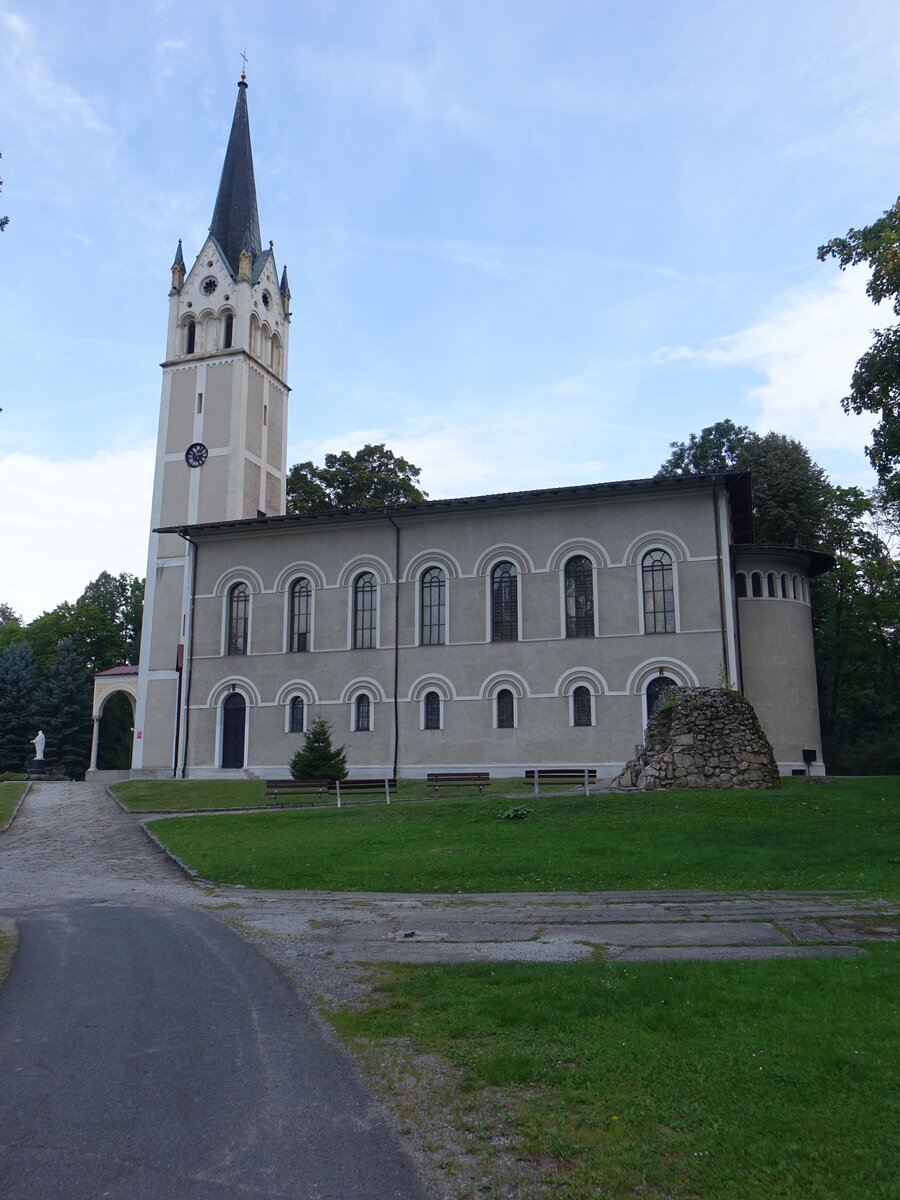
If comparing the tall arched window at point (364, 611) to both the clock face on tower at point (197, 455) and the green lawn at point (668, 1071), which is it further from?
the green lawn at point (668, 1071)

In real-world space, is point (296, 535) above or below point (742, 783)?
above

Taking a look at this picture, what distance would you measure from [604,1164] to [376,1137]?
4.17 feet

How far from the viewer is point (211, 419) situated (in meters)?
44.1

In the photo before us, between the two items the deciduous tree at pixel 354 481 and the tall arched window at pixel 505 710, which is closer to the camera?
the tall arched window at pixel 505 710

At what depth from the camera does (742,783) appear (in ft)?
78.4

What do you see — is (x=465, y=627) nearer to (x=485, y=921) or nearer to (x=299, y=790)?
(x=299, y=790)

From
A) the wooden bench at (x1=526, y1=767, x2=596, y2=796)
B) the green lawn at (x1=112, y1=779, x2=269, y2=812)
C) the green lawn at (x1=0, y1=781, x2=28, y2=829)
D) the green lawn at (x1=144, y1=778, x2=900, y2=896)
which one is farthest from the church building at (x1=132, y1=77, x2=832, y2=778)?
the green lawn at (x1=144, y1=778, x2=900, y2=896)

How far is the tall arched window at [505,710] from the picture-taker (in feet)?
114

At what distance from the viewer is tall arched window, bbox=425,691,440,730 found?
35656 mm

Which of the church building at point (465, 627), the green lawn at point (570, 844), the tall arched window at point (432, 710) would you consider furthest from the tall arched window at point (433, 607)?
the green lawn at point (570, 844)

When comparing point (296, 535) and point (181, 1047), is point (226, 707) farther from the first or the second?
point (181, 1047)

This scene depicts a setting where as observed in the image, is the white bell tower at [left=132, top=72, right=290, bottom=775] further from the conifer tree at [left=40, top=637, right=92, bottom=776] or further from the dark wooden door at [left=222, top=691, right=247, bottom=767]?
the conifer tree at [left=40, top=637, right=92, bottom=776]

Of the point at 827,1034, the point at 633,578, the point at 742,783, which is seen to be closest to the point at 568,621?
the point at 633,578

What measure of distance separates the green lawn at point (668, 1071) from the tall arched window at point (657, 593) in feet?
83.3
